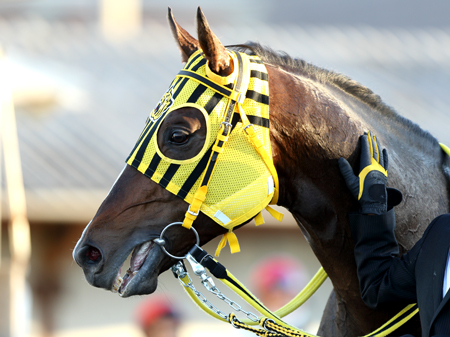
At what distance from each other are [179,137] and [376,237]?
0.77 metres

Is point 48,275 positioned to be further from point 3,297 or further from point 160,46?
point 160,46

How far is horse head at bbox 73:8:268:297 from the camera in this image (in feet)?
5.47

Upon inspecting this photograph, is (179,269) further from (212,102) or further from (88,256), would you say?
(212,102)

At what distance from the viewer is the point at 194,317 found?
5941 mm

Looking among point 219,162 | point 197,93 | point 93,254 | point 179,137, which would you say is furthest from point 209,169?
point 93,254

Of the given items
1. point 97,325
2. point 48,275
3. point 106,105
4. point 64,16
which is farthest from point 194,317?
point 64,16

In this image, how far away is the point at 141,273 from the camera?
5.50 ft

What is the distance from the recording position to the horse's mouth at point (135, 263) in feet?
5.50

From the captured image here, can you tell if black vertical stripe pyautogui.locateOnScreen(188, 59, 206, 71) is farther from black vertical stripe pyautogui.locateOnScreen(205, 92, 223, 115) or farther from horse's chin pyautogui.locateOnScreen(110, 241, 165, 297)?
horse's chin pyautogui.locateOnScreen(110, 241, 165, 297)

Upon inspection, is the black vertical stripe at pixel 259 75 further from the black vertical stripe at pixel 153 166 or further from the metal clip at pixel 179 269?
the metal clip at pixel 179 269

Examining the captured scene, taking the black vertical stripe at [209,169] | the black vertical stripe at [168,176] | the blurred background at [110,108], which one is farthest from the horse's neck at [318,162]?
the blurred background at [110,108]

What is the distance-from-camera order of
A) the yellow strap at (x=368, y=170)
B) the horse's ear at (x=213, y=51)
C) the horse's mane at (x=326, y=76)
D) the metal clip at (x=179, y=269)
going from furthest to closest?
the horse's mane at (x=326, y=76)
the metal clip at (x=179, y=269)
the yellow strap at (x=368, y=170)
the horse's ear at (x=213, y=51)

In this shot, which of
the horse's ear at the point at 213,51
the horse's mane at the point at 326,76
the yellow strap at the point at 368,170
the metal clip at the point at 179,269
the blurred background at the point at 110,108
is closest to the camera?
the horse's ear at the point at 213,51

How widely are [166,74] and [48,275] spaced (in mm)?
3715
